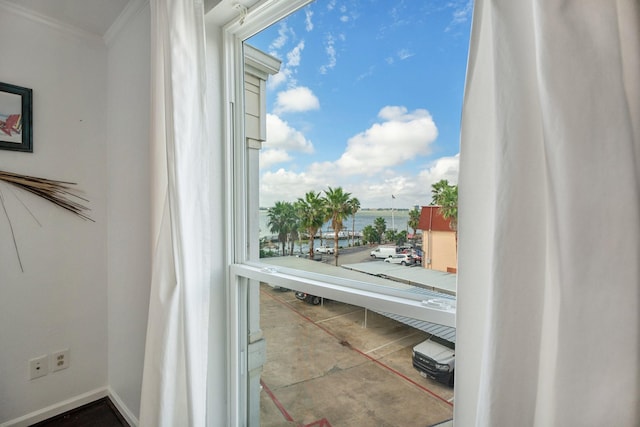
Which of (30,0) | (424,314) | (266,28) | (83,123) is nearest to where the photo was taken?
(424,314)

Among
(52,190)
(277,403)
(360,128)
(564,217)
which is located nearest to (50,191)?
(52,190)

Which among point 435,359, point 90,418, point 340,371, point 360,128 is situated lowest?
point 90,418

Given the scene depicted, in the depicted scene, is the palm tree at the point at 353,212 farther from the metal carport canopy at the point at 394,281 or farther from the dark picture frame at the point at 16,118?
the dark picture frame at the point at 16,118

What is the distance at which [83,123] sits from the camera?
1.86 meters

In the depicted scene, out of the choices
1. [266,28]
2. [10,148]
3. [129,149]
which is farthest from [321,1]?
[10,148]

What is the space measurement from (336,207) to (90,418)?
203cm

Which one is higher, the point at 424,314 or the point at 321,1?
the point at 321,1

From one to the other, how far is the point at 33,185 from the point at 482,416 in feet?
7.55

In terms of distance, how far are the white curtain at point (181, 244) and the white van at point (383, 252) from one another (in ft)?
2.18

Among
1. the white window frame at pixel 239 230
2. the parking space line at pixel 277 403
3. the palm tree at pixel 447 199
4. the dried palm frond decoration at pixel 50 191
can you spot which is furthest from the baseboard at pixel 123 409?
the palm tree at pixel 447 199

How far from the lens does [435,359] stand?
2.76ft

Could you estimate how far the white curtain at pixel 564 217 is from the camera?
36 cm

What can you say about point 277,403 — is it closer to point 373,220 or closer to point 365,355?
point 365,355

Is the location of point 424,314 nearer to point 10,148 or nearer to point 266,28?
point 266,28
